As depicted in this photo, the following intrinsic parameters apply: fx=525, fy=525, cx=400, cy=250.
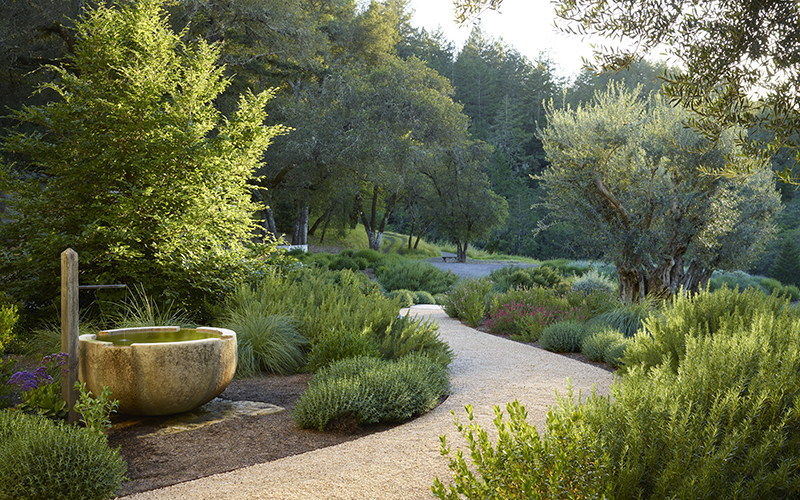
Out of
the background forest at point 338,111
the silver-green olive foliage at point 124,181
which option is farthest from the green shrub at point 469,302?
the silver-green olive foliage at point 124,181

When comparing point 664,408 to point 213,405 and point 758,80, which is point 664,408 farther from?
point 213,405

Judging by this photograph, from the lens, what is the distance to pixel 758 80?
12.1 ft

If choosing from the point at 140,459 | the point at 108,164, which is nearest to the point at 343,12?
the point at 108,164

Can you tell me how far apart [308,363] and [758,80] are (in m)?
4.70

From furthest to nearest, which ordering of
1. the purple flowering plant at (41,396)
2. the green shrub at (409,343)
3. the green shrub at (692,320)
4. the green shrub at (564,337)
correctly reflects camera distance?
the green shrub at (564,337) → the green shrub at (409,343) → the green shrub at (692,320) → the purple flowering plant at (41,396)

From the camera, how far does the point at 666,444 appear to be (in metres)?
2.25

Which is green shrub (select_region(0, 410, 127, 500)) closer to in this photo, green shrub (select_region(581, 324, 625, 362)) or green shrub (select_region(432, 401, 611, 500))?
green shrub (select_region(432, 401, 611, 500))

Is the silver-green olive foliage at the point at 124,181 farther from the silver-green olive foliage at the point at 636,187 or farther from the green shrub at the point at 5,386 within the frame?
the silver-green olive foliage at the point at 636,187

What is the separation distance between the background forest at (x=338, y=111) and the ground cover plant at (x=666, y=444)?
6.40 metres

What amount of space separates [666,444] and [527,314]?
649 cm

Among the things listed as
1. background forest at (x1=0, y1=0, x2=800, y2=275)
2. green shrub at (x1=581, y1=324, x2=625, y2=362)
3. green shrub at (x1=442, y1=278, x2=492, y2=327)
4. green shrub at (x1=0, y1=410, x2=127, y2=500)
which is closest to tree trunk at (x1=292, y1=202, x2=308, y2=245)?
background forest at (x1=0, y1=0, x2=800, y2=275)

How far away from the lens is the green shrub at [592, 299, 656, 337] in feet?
25.7

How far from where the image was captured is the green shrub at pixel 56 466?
2738mm

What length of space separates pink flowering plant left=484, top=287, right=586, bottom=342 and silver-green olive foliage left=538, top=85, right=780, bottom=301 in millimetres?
1841
